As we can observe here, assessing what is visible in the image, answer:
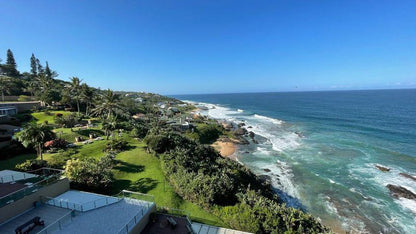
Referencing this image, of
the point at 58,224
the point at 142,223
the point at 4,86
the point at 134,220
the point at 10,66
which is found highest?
the point at 10,66

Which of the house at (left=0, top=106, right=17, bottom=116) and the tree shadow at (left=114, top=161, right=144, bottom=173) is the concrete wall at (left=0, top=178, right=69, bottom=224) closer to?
the tree shadow at (left=114, top=161, right=144, bottom=173)

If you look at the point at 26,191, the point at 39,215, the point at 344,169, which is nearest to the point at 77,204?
the point at 39,215

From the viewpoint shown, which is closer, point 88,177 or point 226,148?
point 88,177

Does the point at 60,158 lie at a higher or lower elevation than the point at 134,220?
lower

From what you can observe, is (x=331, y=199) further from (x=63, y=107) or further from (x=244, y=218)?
(x=63, y=107)

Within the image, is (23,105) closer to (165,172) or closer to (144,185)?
(144,185)

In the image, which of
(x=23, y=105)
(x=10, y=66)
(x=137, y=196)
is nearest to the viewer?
(x=137, y=196)

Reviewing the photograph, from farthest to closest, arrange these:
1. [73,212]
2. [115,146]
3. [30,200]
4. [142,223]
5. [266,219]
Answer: [115,146], [266,219], [30,200], [142,223], [73,212]

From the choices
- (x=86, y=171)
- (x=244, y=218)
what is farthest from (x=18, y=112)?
(x=244, y=218)
